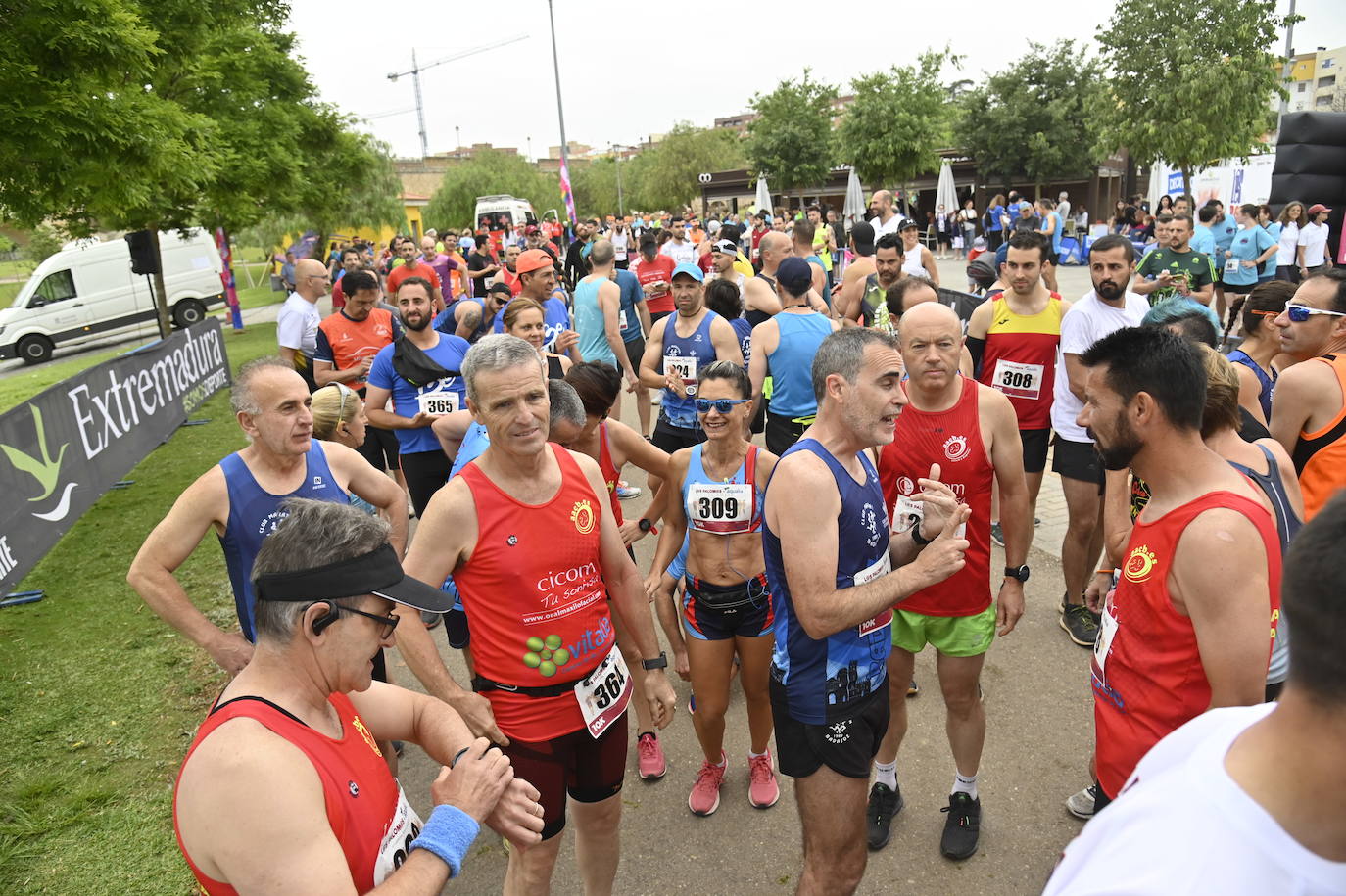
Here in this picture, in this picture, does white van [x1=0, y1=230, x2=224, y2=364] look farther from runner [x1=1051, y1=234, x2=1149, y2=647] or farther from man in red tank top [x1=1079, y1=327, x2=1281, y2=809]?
man in red tank top [x1=1079, y1=327, x2=1281, y2=809]

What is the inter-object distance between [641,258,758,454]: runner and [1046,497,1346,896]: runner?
5233mm

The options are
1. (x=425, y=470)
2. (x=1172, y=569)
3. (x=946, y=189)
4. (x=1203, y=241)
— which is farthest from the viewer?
(x=946, y=189)

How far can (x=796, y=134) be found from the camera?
1388 inches

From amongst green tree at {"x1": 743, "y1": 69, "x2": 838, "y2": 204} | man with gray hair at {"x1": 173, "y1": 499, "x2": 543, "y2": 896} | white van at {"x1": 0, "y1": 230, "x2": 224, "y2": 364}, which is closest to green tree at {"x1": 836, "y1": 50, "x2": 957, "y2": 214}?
green tree at {"x1": 743, "y1": 69, "x2": 838, "y2": 204}

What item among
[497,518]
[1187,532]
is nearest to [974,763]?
[1187,532]

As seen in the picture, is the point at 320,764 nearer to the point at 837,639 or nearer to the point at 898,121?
the point at 837,639

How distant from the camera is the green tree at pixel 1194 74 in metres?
21.0

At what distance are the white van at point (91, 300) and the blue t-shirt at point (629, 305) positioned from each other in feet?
52.6

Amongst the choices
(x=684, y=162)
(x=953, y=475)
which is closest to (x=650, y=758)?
(x=953, y=475)

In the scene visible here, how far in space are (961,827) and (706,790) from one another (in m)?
1.13

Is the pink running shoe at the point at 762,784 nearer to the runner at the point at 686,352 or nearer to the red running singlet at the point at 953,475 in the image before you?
the red running singlet at the point at 953,475

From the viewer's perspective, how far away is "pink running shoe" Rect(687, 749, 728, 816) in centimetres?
385

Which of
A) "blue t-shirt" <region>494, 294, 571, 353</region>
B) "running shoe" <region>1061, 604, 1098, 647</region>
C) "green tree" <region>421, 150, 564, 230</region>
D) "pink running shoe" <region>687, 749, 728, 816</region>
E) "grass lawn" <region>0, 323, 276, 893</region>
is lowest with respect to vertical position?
"grass lawn" <region>0, 323, 276, 893</region>

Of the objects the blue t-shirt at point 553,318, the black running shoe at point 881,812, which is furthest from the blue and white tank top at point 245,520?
the blue t-shirt at point 553,318
